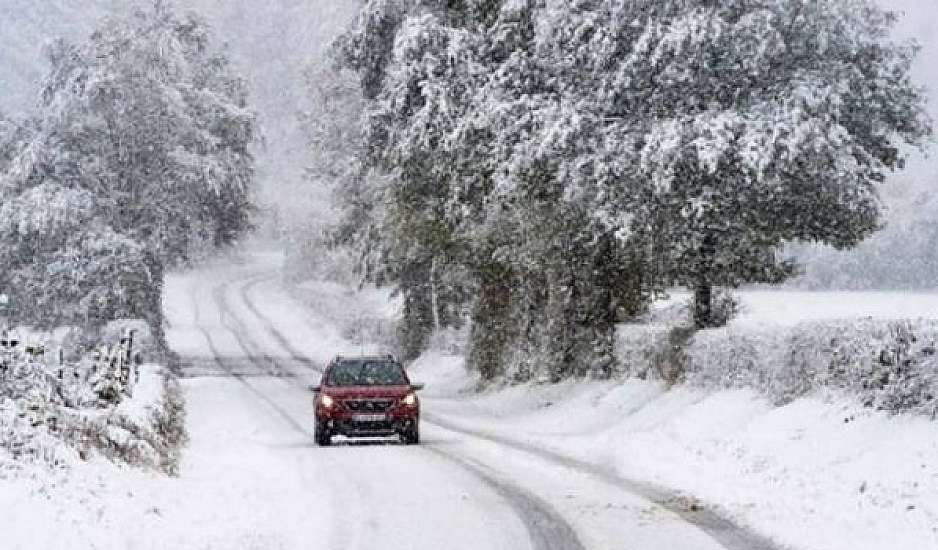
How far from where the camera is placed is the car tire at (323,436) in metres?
24.3

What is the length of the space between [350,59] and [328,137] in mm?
16456

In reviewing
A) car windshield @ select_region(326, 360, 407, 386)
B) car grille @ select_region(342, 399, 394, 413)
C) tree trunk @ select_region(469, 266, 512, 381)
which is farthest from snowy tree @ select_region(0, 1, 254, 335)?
car grille @ select_region(342, 399, 394, 413)

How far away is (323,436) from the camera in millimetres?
24406

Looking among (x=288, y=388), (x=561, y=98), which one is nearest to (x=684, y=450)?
(x=561, y=98)

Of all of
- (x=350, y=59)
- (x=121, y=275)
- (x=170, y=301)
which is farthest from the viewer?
(x=170, y=301)

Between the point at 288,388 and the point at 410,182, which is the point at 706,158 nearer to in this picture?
the point at 410,182

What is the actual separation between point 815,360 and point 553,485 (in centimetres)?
527

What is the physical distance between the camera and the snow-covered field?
41.0ft

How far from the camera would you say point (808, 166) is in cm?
2477

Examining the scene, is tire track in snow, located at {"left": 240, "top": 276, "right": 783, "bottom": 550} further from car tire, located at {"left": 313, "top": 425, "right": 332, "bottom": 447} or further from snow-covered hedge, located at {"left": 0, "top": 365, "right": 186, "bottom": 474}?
snow-covered hedge, located at {"left": 0, "top": 365, "right": 186, "bottom": 474}

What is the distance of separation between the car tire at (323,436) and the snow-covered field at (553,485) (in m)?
0.50

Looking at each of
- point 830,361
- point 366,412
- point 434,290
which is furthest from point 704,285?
point 434,290

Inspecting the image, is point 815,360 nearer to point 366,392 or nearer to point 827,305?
point 366,392

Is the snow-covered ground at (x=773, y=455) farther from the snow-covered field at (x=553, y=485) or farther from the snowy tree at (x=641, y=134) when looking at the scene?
the snowy tree at (x=641, y=134)
